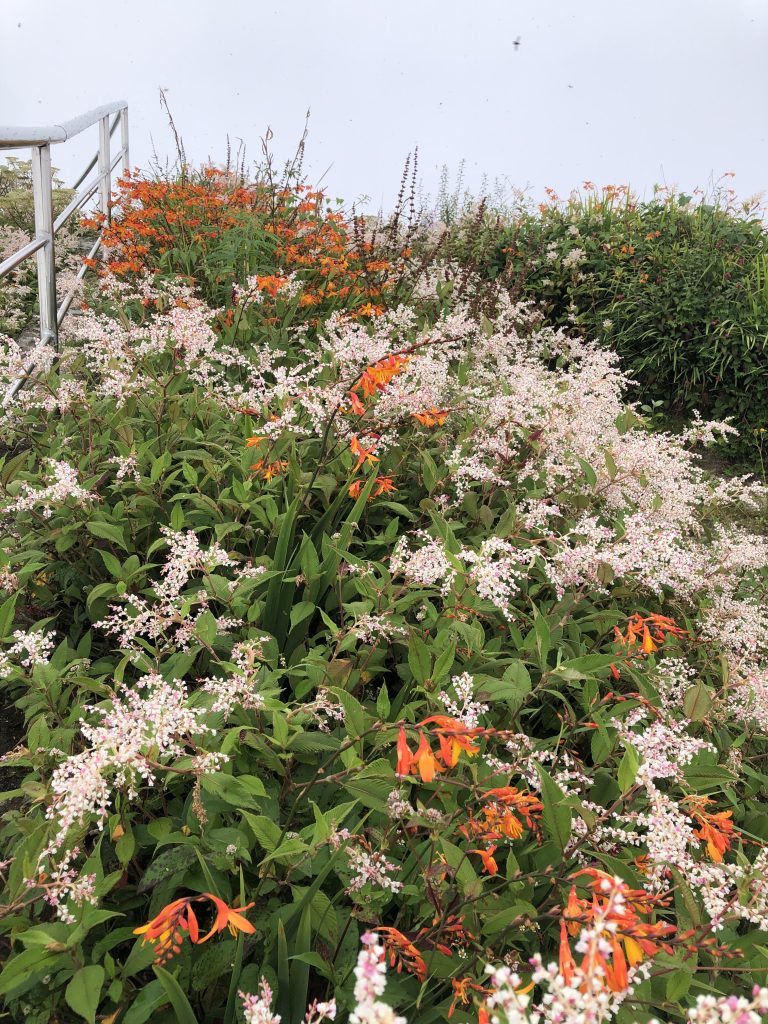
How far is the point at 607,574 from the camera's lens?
1.83 metres

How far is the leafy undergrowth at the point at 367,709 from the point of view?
1.08 m

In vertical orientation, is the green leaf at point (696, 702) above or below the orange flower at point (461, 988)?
above

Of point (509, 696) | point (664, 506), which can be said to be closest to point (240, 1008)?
point (509, 696)

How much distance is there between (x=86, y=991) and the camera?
103cm

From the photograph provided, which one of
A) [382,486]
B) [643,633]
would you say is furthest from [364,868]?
[382,486]

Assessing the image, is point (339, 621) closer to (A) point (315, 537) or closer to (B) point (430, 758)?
(A) point (315, 537)

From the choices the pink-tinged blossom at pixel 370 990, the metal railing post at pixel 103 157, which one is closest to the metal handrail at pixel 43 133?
the metal railing post at pixel 103 157

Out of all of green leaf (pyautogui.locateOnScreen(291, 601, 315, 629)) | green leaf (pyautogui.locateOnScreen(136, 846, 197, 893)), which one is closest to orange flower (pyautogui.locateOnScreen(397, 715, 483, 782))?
green leaf (pyautogui.locateOnScreen(136, 846, 197, 893))

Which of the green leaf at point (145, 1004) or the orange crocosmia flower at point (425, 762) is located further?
the green leaf at point (145, 1004)

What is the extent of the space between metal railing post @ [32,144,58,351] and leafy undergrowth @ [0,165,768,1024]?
0.48 metres

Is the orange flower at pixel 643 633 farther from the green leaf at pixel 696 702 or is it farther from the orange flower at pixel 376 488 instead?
the orange flower at pixel 376 488

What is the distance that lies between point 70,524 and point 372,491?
961 mm

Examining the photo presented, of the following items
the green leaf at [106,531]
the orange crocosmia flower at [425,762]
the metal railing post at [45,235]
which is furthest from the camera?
the metal railing post at [45,235]

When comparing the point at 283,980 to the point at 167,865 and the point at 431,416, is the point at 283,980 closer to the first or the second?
the point at 167,865
